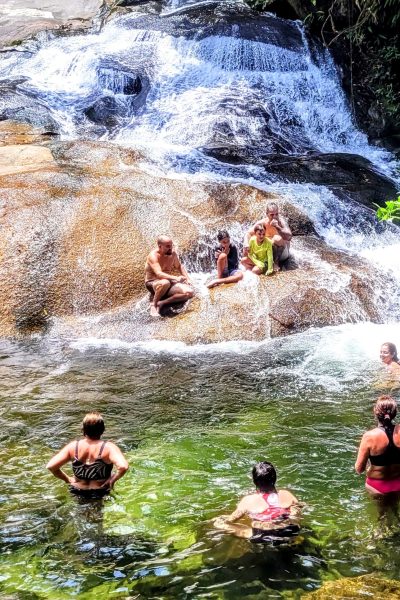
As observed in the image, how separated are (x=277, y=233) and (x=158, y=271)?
2080mm

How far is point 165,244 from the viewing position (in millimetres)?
10836

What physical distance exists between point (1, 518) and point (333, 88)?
1620cm

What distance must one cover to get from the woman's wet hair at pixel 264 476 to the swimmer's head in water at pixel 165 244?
19.3ft

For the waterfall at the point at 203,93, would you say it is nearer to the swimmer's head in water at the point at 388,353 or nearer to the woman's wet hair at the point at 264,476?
the swimmer's head in water at the point at 388,353

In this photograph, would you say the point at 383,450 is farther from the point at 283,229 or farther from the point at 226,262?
the point at 283,229

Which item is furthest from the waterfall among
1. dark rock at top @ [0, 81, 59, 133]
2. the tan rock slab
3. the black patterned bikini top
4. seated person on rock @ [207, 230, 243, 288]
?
the black patterned bikini top

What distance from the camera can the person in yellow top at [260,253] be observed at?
11.5m

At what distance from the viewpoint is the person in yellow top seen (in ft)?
37.7

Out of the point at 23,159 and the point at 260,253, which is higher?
the point at 23,159

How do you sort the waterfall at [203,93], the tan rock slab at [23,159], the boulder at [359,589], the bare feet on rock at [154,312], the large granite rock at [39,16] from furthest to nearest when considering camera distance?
the large granite rock at [39,16], the waterfall at [203,93], the tan rock slab at [23,159], the bare feet on rock at [154,312], the boulder at [359,589]

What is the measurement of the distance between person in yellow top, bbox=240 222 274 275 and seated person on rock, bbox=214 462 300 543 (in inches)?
251

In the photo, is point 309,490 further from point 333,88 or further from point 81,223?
point 333,88

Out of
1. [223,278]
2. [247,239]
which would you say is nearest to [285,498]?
[223,278]

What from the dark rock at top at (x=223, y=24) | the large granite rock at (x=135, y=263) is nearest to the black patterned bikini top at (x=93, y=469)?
the large granite rock at (x=135, y=263)
